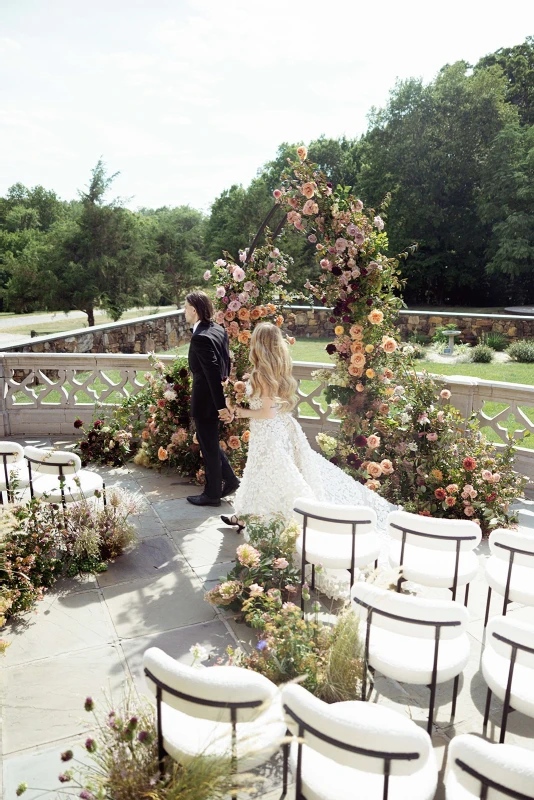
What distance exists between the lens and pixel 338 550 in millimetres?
3930

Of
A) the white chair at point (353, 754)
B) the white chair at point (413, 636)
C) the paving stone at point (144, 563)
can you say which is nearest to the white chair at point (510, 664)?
the white chair at point (413, 636)

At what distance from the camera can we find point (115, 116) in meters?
10.9

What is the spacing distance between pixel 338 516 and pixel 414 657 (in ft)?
2.90

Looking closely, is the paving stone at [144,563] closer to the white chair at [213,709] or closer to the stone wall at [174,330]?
the white chair at [213,709]

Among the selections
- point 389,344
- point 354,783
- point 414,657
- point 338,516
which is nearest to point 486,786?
point 354,783

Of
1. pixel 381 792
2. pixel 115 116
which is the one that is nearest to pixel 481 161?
pixel 115 116

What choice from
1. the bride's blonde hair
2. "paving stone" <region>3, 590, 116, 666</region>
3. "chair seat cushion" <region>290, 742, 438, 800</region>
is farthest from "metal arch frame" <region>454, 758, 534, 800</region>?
the bride's blonde hair

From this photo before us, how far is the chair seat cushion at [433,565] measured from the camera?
364 cm

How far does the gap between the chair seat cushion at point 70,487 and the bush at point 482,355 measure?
1204 cm

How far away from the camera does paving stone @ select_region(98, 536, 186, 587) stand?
469 cm

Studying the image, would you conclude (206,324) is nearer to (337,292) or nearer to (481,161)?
(337,292)

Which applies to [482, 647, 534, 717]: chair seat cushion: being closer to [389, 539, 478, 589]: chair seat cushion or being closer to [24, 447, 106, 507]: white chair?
[389, 539, 478, 589]: chair seat cushion

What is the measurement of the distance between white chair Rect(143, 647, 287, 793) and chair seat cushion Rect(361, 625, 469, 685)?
73cm

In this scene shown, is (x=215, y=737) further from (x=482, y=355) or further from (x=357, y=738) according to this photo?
(x=482, y=355)
